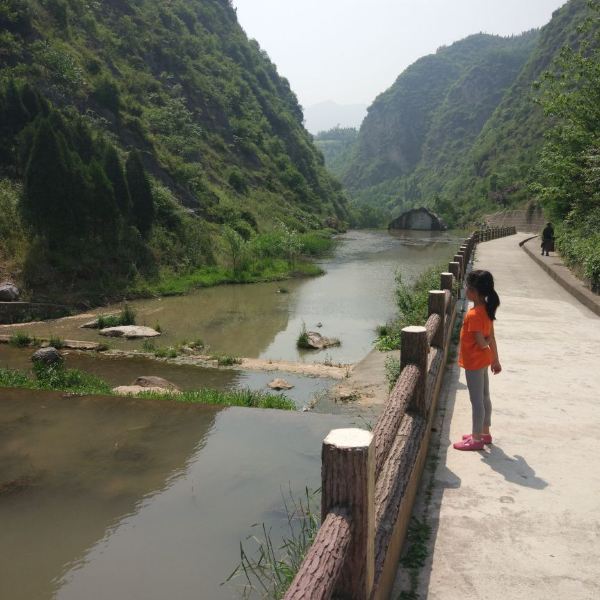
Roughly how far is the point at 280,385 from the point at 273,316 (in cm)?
859

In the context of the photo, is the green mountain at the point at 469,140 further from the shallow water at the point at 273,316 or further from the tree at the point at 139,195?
the tree at the point at 139,195

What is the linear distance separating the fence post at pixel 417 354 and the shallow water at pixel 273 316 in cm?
961

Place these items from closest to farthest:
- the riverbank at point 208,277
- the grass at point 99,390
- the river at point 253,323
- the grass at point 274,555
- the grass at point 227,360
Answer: the grass at point 274,555 < the grass at point 99,390 < the river at point 253,323 < the grass at point 227,360 < the riverbank at point 208,277

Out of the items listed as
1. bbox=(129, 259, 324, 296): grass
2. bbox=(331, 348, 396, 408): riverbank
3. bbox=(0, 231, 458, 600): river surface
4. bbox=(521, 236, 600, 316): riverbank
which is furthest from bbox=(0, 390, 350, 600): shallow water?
bbox=(129, 259, 324, 296): grass

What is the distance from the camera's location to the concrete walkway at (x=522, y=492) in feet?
10.5

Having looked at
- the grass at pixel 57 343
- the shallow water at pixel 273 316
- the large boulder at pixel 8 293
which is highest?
the large boulder at pixel 8 293

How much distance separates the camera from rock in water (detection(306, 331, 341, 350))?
15.6 metres

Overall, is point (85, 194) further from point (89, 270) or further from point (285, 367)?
point (285, 367)

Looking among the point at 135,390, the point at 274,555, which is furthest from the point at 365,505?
the point at 135,390

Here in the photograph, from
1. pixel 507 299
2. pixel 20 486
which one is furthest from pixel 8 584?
pixel 507 299

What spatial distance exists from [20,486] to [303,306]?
15753mm

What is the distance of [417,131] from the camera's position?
189875mm

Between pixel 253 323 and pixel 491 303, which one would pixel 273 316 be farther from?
pixel 491 303

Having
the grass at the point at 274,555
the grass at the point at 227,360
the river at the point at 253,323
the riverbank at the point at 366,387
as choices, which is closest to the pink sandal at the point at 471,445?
the grass at the point at 274,555
